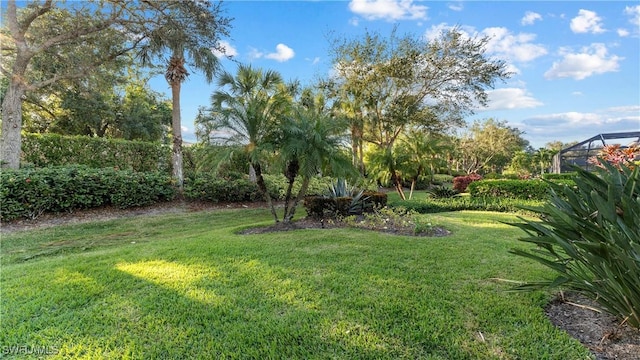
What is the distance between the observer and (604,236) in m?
1.79

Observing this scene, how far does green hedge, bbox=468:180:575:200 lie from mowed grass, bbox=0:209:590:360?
6.87 m

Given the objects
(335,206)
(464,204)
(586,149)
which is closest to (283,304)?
(335,206)

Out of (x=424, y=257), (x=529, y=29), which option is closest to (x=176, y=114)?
(x=424, y=257)

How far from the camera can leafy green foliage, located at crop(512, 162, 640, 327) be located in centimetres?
170

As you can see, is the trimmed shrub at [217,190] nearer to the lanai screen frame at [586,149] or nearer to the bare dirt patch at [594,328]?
the bare dirt patch at [594,328]

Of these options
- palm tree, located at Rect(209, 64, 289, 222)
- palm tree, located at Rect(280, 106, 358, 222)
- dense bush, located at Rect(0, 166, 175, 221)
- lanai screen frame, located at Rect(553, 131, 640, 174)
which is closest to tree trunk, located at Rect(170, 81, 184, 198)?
dense bush, located at Rect(0, 166, 175, 221)

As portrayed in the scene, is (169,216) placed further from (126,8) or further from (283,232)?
(126,8)

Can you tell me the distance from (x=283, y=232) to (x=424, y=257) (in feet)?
9.01

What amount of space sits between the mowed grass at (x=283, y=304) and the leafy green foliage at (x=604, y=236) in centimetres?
39

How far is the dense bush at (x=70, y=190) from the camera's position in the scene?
641 cm

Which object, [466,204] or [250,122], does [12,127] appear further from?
[466,204]

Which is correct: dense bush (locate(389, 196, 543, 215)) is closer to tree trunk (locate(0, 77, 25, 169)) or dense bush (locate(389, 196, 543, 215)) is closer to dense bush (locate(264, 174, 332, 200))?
dense bush (locate(264, 174, 332, 200))

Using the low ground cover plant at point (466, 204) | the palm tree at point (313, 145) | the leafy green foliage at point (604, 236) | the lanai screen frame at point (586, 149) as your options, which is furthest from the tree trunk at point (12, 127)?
the lanai screen frame at point (586, 149)

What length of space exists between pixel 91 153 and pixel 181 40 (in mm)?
5194
